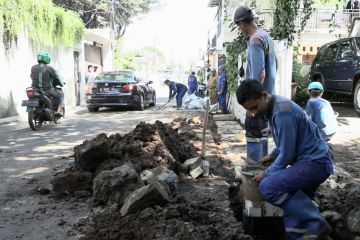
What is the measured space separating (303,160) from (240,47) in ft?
29.2

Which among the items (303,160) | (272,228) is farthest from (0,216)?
(303,160)

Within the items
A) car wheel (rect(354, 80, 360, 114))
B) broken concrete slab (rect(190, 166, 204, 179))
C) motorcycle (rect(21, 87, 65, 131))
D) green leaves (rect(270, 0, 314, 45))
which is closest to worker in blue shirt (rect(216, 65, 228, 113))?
green leaves (rect(270, 0, 314, 45))

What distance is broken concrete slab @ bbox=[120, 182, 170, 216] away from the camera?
401cm

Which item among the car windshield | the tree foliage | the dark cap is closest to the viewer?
the dark cap

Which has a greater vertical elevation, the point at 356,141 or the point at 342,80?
the point at 342,80

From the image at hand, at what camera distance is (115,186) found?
4582 mm

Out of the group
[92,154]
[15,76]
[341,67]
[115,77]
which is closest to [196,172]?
[92,154]

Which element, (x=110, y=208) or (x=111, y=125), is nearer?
(x=110, y=208)

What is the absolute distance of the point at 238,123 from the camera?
1121 cm

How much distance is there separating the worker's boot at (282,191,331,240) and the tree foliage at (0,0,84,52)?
468 inches

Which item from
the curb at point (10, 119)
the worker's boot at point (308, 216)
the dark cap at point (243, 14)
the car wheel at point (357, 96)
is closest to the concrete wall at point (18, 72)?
the curb at point (10, 119)

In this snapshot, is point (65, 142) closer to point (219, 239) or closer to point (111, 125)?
point (111, 125)

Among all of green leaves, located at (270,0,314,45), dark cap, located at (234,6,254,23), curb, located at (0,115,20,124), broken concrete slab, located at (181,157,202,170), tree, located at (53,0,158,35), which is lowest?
broken concrete slab, located at (181,157,202,170)

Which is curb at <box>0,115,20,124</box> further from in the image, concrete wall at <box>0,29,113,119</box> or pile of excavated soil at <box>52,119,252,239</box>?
pile of excavated soil at <box>52,119,252,239</box>
